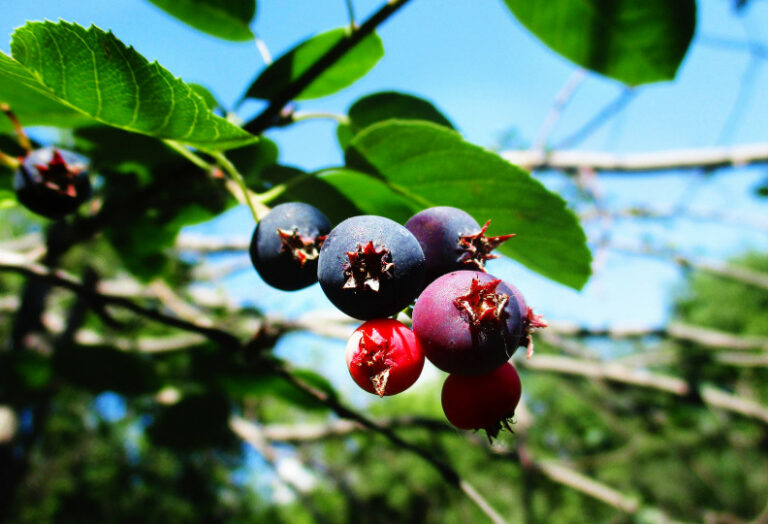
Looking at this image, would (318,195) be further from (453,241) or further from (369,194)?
(453,241)

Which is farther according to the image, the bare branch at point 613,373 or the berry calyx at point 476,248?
the bare branch at point 613,373

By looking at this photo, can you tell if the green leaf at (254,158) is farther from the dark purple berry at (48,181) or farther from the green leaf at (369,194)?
the dark purple berry at (48,181)

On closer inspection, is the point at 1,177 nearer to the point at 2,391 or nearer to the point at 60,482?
the point at 2,391

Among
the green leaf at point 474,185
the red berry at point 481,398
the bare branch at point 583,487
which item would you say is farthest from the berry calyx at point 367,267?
the bare branch at point 583,487

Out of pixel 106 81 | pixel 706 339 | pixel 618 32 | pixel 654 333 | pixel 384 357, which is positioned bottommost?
pixel 706 339

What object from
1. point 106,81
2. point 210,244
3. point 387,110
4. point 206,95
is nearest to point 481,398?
point 106,81

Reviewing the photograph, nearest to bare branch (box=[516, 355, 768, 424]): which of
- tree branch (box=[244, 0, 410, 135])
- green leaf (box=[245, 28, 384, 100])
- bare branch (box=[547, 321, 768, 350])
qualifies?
bare branch (box=[547, 321, 768, 350])

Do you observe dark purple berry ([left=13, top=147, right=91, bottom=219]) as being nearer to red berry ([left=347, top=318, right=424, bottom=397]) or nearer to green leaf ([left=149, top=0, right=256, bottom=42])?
green leaf ([left=149, top=0, right=256, bottom=42])
